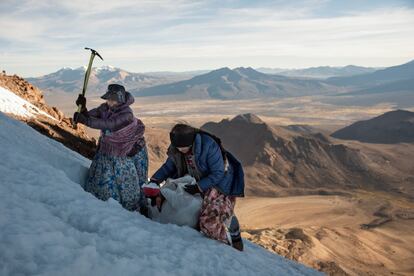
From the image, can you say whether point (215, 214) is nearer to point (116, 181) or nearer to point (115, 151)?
point (116, 181)

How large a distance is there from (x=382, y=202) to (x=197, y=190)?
28.2 meters

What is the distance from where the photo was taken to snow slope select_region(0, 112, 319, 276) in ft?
10.2

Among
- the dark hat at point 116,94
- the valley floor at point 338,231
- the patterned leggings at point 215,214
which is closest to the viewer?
the patterned leggings at point 215,214

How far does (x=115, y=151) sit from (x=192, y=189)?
44.2 inches

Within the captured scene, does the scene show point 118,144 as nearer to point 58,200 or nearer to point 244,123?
point 58,200

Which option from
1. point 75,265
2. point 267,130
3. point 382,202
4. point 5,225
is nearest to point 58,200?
point 5,225

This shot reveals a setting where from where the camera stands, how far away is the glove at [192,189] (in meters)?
5.07

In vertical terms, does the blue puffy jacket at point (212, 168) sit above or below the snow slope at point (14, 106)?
below

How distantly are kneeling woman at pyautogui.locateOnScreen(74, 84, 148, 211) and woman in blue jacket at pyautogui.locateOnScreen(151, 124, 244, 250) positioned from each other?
664 millimetres

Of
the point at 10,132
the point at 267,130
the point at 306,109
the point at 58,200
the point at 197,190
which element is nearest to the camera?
the point at 58,200

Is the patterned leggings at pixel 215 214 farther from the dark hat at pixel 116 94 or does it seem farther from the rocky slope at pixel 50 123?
the rocky slope at pixel 50 123

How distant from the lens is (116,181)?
5.43 m

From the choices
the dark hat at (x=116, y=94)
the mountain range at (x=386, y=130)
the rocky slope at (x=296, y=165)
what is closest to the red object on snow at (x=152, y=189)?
the dark hat at (x=116, y=94)

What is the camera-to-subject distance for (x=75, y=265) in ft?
10.1
